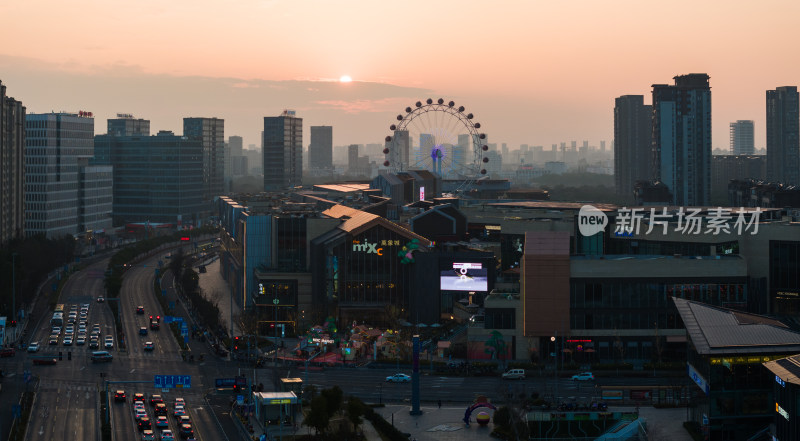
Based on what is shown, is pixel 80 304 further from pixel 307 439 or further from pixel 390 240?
pixel 307 439

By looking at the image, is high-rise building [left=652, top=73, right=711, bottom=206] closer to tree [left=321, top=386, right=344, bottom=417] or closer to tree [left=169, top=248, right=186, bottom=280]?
tree [left=169, top=248, right=186, bottom=280]

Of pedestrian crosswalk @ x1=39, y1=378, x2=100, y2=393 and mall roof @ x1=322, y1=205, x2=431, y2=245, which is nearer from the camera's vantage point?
pedestrian crosswalk @ x1=39, y1=378, x2=100, y2=393

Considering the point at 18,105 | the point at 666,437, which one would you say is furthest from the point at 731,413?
the point at 18,105

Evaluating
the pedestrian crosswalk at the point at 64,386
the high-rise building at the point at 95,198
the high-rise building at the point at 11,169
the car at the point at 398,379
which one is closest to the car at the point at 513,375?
the car at the point at 398,379

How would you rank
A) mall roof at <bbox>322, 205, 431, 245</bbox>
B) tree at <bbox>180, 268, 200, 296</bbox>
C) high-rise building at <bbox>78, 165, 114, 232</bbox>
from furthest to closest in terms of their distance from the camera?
1. high-rise building at <bbox>78, 165, 114, 232</bbox>
2. tree at <bbox>180, 268, 200, 296</bbox>
3. mall roof at <bbox>322, 205, 431, 245</bbox>

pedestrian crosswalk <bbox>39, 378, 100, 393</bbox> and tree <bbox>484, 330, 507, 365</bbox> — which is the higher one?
tree <bbox>484, 330, 507, 365</bbox>

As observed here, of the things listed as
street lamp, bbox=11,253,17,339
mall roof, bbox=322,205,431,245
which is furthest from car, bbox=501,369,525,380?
street lamp, bbox=11,253,17,339
